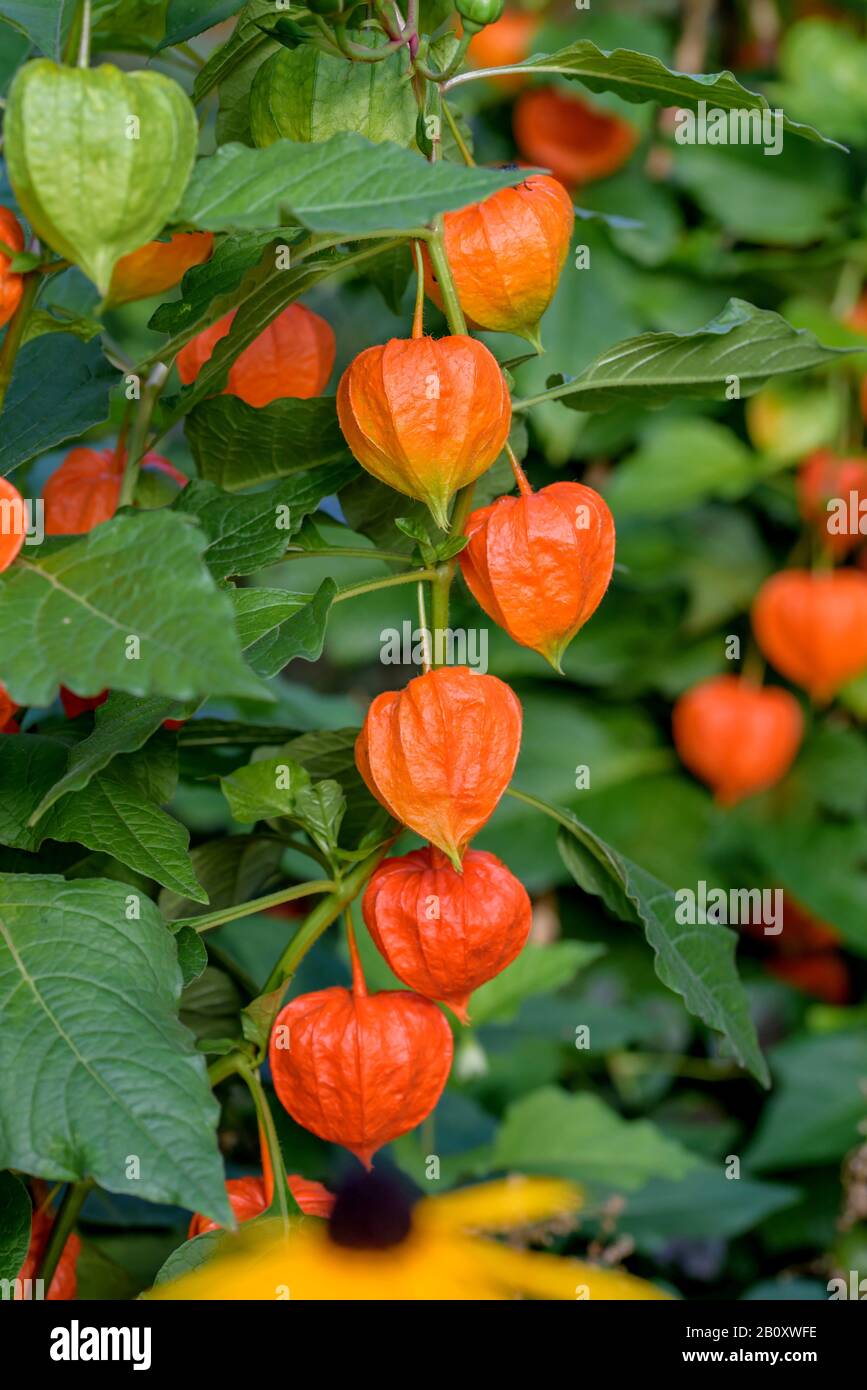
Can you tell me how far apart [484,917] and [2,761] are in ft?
0.51

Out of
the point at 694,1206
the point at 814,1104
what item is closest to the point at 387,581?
the point at 694,1206

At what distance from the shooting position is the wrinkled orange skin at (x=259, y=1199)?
1.45ft

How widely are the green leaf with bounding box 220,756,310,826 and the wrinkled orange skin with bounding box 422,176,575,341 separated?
141 millimetres

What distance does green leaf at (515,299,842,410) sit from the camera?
45 centimetres

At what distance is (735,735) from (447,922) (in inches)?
35.7

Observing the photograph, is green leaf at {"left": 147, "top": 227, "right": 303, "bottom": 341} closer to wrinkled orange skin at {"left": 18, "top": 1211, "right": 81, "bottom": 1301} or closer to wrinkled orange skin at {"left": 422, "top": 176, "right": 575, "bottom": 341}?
wrinkled orange skin at {"left": 422, "top": 176, "right": 575, "bottom": 341}

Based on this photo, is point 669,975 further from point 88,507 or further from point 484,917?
point 88,507

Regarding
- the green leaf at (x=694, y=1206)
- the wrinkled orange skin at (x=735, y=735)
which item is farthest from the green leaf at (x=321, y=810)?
the wrinkled orange skin at (x=735, y=735)

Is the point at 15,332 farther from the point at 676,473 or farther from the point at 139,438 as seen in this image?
the point at 676,473

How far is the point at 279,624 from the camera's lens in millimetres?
410

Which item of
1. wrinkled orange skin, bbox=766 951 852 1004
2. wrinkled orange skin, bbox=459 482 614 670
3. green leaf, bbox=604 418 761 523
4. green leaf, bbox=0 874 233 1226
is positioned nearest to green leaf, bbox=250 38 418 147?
wrinkled orange skin, bbox=459 482 614 670

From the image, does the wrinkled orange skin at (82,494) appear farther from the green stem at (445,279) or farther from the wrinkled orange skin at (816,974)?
the wrinkled orange skin at (816,974)

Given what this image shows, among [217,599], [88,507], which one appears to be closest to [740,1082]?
[88,507]

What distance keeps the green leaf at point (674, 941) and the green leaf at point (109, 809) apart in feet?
0.46
